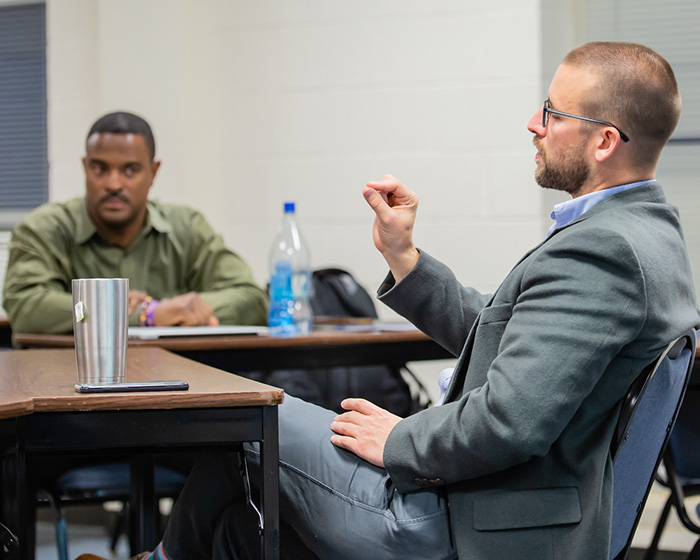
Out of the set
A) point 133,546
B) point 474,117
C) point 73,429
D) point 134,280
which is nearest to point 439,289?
point 73,429

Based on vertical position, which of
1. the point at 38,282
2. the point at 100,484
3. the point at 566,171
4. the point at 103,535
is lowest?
the point at 103,535

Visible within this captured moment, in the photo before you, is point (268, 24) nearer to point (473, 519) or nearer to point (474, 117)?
point (474, 117)

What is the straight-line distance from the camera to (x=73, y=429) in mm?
1157

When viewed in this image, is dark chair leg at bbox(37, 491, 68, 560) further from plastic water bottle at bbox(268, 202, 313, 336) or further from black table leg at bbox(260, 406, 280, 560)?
black table leg at bbox(260, 406, 280, 560)

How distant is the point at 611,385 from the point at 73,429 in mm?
674

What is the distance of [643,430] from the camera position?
3.96ft

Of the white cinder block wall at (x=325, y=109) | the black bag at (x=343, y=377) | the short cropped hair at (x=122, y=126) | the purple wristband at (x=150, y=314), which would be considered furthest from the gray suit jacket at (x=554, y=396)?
the white cinder block wall at (x=325, y=109)

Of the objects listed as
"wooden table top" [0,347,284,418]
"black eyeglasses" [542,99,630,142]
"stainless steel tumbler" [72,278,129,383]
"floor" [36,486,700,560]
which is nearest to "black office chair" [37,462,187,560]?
"wooden table top" [0,347,284,418]

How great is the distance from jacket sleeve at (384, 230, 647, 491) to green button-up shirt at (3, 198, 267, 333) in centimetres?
137

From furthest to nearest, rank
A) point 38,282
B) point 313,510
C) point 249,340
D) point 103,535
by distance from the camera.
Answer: point 103,535 < point 38,282 < point 249,340 < point 313,510

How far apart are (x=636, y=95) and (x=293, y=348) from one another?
105cm

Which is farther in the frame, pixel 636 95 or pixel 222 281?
pixel 222 281

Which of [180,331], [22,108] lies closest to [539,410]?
[180,331]

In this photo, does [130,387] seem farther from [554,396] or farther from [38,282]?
[38,282]
